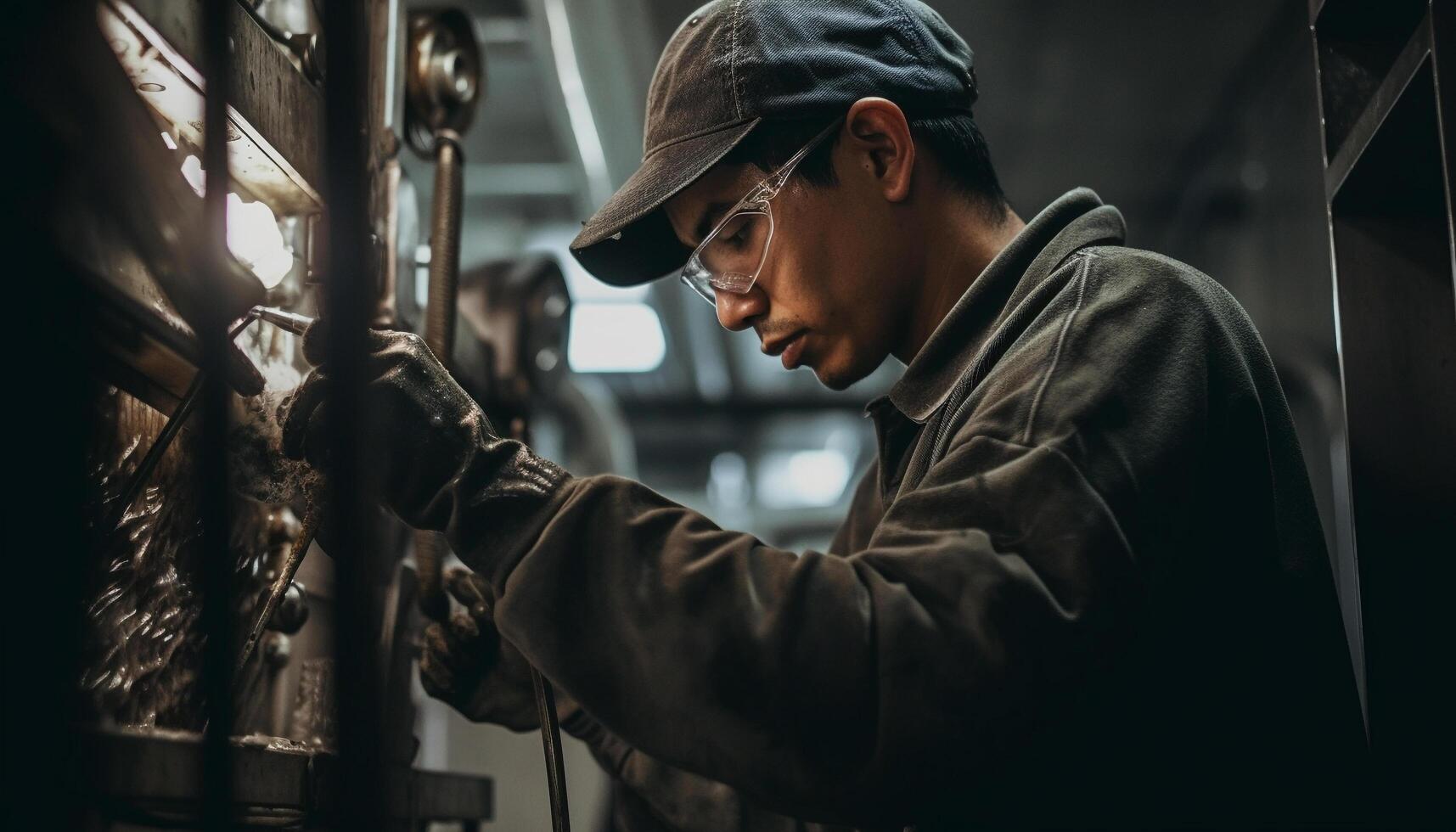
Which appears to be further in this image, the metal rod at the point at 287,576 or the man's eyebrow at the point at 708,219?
the man's eyebrow at the point at 708,219

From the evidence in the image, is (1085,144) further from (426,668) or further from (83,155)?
(83,155)

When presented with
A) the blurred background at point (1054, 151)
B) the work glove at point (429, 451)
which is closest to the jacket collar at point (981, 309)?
the work glove at point (429, 451)

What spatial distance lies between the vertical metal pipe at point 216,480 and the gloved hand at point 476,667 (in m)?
0.65

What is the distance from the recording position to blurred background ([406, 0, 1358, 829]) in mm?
3201

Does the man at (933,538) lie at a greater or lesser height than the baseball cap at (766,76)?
lesser

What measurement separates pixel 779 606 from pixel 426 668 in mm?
779

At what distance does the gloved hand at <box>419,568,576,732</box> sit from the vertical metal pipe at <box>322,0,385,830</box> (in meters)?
0.66

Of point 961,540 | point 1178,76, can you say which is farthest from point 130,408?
point 1178,76

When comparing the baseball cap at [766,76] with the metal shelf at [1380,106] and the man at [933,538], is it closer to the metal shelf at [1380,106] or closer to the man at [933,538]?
the man at [933,538]

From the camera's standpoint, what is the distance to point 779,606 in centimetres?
89

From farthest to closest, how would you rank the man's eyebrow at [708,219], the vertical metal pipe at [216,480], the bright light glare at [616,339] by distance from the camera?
the bright light glare at [616,339] → the man's eyebrow at [708,219] → the vertical metal pipe at [216,480]

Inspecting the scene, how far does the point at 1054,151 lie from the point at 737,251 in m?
3.25

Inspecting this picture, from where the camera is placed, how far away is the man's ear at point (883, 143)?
4.18 ft

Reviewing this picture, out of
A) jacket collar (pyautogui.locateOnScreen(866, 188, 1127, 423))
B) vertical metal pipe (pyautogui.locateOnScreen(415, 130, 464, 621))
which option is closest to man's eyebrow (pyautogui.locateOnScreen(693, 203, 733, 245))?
jacket collar (pyautogui.locateOnScreen(866, 188, 1127, 423))
